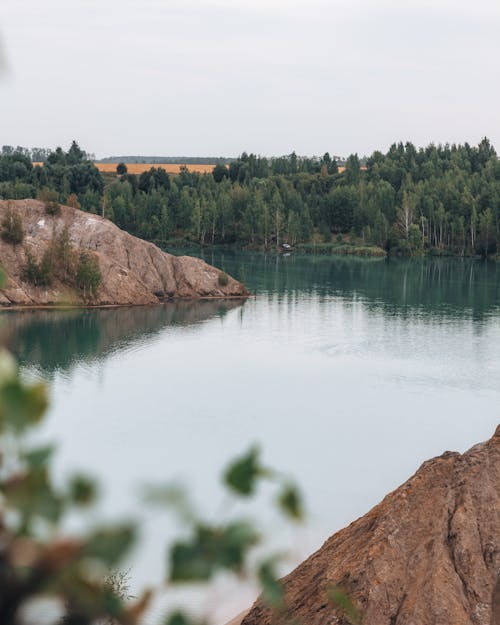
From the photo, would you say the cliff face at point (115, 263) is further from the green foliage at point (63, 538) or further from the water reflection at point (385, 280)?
the green foliage at point (63, 538)

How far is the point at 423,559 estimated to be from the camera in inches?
332

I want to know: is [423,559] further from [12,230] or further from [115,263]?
[115,263]

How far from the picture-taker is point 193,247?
332ft

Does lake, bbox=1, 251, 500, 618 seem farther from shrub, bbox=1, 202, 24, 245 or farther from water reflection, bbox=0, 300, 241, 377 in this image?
shrub, bbox=1, 202, 24, 245

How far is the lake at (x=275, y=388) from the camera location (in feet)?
64.8

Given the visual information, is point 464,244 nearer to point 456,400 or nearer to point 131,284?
point 131,284

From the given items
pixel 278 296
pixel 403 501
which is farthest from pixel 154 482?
pixel 278 296

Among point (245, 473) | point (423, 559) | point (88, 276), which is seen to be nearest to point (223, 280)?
point (88, 276)

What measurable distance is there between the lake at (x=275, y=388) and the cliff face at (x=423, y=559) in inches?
43.2

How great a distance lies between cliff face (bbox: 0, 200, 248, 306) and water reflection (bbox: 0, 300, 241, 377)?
5.70ft

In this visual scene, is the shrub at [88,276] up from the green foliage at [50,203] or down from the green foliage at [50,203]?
down

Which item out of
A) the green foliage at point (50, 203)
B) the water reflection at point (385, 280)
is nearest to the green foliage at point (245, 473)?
the water reflection at point (385, 280)

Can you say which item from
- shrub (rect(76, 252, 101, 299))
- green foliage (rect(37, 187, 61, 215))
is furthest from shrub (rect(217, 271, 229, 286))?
green foliage (rect(37, 187, 61, 215))

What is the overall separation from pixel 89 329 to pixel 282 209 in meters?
69.5
